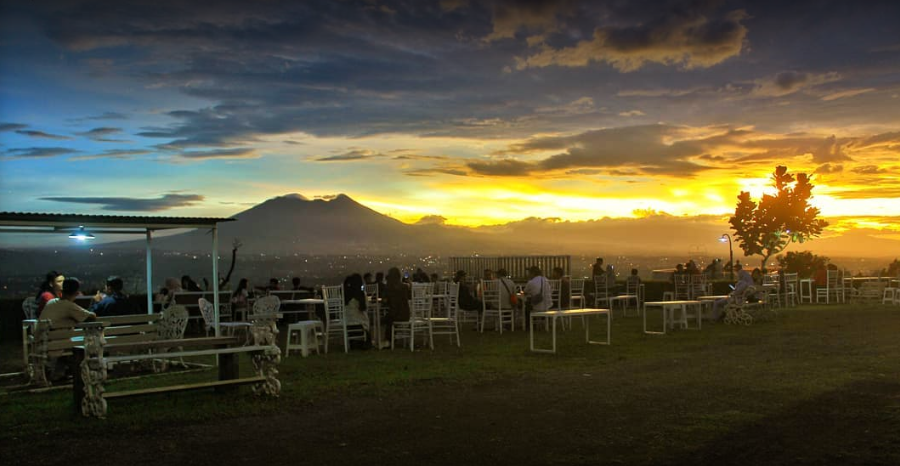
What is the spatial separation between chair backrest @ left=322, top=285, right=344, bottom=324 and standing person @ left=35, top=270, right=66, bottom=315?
3.98 meters

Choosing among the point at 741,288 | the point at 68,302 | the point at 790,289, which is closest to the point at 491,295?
the point at 741,288

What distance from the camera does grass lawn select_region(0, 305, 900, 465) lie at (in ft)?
20.4

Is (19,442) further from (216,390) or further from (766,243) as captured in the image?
(766,243)

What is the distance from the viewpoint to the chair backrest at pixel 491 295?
1683cm

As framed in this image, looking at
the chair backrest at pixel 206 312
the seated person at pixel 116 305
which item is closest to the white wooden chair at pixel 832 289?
the chair backrest at pixel 206 312

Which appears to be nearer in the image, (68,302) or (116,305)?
(68,302)

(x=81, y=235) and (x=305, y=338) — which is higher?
(x=81, y=235)

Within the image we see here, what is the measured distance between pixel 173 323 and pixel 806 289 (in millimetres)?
21918

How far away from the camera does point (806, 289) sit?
2691cm

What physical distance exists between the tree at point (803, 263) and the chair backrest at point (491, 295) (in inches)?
654

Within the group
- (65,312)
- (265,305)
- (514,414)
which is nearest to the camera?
(514,414)

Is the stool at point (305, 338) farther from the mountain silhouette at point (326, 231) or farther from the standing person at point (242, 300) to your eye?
the mountain silhouette at point (326, 231)

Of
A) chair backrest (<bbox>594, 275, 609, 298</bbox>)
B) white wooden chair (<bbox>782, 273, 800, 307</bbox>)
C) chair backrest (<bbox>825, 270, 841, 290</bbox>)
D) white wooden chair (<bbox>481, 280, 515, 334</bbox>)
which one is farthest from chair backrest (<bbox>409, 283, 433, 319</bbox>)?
chair backrest (<bbox>825, 270, 841, 290</bbox>)

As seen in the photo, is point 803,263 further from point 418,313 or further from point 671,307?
point 418,313
